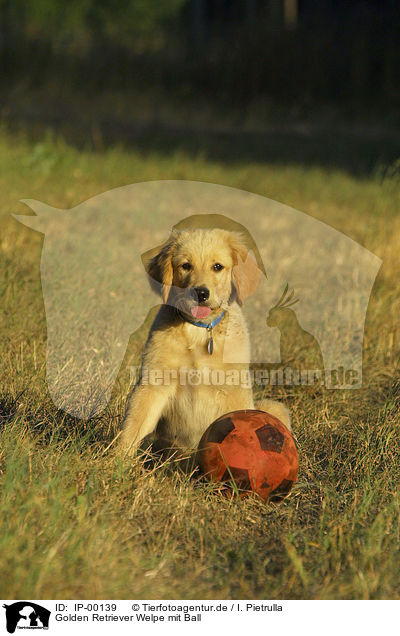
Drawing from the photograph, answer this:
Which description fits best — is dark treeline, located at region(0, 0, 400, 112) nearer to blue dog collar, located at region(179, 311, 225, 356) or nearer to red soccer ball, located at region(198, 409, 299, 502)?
blue dog collar, located at region(179, 311, 225, 356)

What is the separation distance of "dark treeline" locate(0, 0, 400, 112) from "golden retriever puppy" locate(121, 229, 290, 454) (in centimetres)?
1431

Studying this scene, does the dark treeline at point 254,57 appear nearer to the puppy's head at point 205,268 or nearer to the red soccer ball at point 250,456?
the puppy's head at point 205,268

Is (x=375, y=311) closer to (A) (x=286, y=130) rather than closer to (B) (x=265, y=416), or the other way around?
(B) (x=265, y=416)

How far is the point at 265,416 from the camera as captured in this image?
10.1 feet

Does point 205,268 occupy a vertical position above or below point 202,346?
above

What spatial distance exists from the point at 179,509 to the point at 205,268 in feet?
3.80

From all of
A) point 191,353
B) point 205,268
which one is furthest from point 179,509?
point 205,268

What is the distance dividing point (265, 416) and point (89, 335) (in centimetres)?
169

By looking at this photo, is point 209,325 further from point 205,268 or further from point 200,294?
point 205,268

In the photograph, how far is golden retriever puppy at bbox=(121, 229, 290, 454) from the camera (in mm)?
3324


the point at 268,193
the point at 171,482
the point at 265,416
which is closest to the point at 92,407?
the point at 171,482

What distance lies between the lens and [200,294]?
336 centimetres
